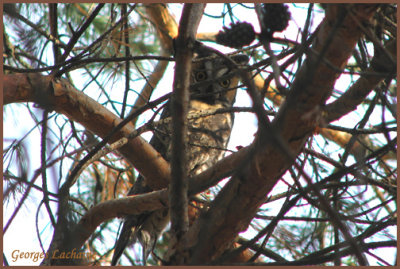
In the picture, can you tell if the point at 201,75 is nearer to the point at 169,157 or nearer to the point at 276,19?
the point at 169,157

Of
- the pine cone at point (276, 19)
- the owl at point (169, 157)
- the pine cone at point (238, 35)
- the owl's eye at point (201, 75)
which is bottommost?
the pine cone at point (276, 19)

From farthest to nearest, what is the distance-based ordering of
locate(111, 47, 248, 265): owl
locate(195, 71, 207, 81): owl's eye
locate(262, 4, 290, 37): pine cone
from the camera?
locate(195, 71, 207, 81): owl's eye, locate(111, 47, 248, 265): owl, locate(262, 4, 290, 37): pine cone

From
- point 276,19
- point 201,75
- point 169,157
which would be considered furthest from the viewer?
point 201,75

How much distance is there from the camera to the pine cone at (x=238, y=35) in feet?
3.66

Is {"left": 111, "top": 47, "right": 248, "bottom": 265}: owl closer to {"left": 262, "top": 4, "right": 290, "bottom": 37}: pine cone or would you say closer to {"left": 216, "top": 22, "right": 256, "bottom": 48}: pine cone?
{"left": 216, "top": 22, "right": 256, "bottom": 48}: pine cone

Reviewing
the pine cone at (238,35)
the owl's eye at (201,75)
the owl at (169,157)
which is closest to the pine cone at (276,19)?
the pine cone at (238,35)

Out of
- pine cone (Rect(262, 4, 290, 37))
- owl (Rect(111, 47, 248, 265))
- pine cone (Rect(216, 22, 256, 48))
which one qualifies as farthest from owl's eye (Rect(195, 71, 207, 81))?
pine cone (Rect(262, 4, 290, 37))

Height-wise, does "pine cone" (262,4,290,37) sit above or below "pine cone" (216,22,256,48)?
below

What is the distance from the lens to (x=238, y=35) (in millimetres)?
1119

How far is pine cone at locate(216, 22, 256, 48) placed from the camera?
111 cm

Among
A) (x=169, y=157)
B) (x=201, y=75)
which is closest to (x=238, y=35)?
(x=169, y=157)

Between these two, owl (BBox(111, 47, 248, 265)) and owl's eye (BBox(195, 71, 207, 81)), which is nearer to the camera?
owl (BBox(111, 47, 248, 265))

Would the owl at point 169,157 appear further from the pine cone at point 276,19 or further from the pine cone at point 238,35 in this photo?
the pine cone at point 276,19

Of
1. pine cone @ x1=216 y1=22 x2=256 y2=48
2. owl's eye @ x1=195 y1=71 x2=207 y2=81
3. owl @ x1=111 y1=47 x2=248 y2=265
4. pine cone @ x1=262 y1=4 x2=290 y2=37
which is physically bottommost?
pine cone @ x1=262 y1=4 x2=290 y2=37
